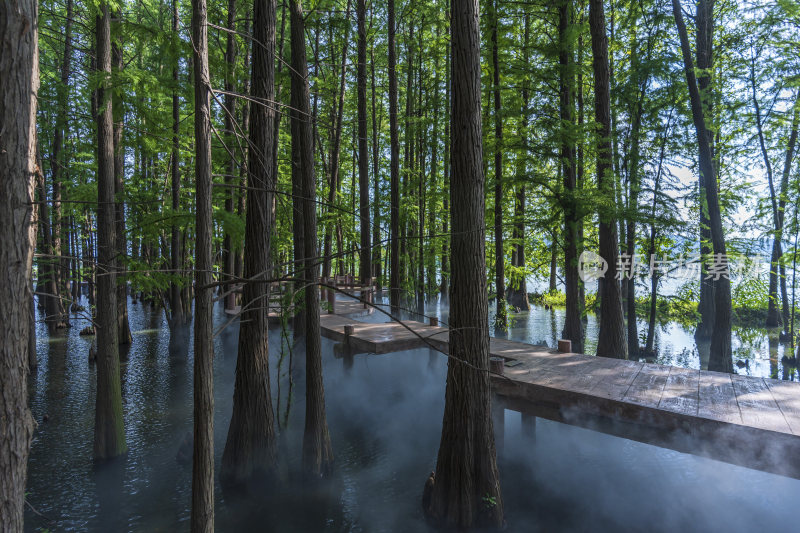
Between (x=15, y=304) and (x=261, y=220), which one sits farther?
(x=261, y=220)

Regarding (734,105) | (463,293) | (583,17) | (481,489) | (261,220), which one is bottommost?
(481,489)

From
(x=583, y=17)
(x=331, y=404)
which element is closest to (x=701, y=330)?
(x=583, y=17)

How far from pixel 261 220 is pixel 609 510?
7.30 m

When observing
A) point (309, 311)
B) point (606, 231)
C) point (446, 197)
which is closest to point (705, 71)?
point (606, 231)

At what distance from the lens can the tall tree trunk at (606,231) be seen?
1073cm

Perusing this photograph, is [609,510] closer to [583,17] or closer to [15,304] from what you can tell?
[15,304]

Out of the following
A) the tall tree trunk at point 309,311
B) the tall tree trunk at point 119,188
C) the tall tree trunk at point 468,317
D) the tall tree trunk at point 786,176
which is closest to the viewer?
the tall tree trunk at point 468,317

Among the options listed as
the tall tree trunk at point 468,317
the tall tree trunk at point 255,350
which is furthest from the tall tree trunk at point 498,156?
the tall tree trunk at point 255,350

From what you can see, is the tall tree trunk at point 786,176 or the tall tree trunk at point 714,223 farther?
the tall tree trunk at point 786,176

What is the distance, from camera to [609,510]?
6848 millimetres

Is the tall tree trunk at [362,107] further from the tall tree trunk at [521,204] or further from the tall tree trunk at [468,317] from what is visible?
the tall tree trunk at [468,317]

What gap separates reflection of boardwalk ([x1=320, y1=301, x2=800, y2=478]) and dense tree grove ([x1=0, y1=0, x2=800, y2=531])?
1.70 metres

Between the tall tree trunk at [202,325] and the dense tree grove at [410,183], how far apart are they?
18 mm

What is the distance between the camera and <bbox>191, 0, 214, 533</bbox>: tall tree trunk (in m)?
3.50
